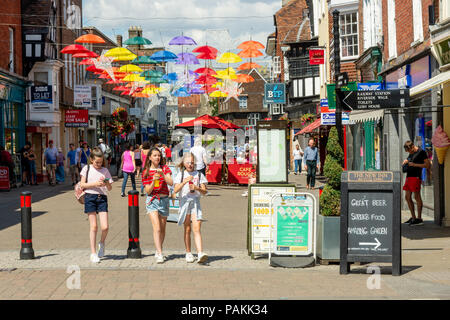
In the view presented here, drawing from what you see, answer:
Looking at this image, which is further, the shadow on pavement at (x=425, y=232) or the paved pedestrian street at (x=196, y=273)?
the shadow on pavement at (x=425, y=232)

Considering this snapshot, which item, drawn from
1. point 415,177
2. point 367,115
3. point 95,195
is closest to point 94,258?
point 95,195

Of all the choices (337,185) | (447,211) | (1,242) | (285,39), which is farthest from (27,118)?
(285,39)

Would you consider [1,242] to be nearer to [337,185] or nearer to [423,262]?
[337,185]

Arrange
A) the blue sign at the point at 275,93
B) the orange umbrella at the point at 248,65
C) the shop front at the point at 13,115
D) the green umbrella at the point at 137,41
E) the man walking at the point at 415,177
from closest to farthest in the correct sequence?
1. the man walking at the point at 415,177
2. the green umbrella at the point at 137,41
3. the shop front at the point at 13,115
4. the orange umbrella at the point at 248,65
5. the blue sign at the point at 275,93

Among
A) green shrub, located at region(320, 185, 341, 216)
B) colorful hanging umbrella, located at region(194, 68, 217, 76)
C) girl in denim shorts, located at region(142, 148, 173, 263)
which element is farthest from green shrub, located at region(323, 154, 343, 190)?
colorful hanging umbrella, located at region(194, 68, 217, 76)

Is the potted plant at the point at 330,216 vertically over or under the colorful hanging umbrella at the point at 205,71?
under

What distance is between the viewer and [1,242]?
12.4 m

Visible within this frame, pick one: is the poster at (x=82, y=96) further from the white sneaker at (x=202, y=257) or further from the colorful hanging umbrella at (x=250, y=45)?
the white sneaker at (x=202, y=257)

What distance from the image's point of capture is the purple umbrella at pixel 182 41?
28750 millimetres

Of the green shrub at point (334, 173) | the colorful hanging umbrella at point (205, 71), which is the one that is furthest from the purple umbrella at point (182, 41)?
the green shrub at point (334, 173)

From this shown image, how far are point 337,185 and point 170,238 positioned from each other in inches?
162

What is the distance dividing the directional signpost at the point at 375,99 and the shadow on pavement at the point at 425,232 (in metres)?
2.78

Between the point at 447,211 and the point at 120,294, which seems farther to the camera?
the point at 447,211

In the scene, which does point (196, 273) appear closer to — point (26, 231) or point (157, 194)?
point (157, 194)
